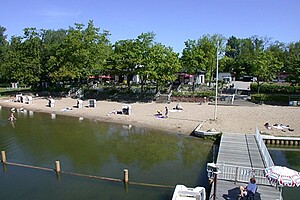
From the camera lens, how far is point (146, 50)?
46375mm

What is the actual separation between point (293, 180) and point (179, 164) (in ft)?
32.5

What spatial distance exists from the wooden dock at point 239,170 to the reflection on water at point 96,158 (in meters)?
2.06

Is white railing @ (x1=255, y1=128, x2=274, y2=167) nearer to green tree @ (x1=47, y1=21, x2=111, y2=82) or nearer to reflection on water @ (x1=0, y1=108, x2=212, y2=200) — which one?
reflection on water @ (x1=0, y1=108, x2=212, y2=200)

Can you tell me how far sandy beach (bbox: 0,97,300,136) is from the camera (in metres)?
28.2

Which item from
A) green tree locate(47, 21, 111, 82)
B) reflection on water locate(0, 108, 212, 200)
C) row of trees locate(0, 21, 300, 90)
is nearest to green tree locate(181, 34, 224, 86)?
row of trees locate(0, 21, 300, 90)

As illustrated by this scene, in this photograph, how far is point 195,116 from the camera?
33594 mm

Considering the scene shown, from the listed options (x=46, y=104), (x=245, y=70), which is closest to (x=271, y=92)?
(x=245, y=70)

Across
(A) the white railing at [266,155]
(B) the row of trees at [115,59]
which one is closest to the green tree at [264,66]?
(B) the row of trees at [115,59]

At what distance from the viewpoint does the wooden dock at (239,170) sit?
13.9 metres

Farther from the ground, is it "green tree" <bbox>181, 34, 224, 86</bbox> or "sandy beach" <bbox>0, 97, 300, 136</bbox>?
"green tree" <bbox>181, 34, 224, 86</bbox>

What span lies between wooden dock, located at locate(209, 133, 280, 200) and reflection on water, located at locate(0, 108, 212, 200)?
206 centimetres

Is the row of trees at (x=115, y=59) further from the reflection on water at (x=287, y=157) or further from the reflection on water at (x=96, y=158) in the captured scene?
the reflection on water at (x=287, y=157)

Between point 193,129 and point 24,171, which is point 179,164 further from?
point 24,171

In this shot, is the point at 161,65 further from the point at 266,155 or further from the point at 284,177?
the point at 284,177
